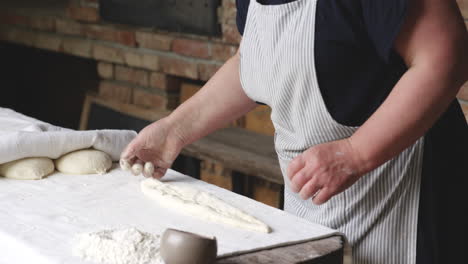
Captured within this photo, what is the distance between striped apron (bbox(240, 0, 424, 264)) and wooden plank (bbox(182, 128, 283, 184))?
82cm

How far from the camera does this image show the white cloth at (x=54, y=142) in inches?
57.4

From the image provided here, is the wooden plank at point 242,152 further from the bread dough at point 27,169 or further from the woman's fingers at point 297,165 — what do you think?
the woman's fingers at point 297,165

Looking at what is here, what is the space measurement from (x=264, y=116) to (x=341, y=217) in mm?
1409

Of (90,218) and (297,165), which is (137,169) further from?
(297,165)

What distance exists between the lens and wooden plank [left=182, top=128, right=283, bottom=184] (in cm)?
223

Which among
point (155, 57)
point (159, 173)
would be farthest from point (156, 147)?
point (155, 57)

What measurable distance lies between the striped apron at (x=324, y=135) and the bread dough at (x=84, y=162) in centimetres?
38

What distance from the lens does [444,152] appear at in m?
1.32

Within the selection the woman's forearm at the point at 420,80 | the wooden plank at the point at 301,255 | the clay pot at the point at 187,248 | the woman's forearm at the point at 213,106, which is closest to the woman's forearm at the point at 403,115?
the woman's forearm at the point at 420,80

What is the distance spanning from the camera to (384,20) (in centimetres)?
113

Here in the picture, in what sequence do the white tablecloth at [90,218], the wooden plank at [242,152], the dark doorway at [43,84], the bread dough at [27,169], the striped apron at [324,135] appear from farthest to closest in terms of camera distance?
the dark doorway at [43,84]
the wooden plank at [242,152]
the bread dough at [27,169]
the striped apron at [324,135]
the white tablecloth at [90,218]

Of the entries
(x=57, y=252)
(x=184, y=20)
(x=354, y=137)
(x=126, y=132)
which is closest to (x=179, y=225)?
(x=57, y=252)

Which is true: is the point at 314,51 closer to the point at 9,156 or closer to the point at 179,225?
the point at 179,225

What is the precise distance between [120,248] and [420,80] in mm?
551
